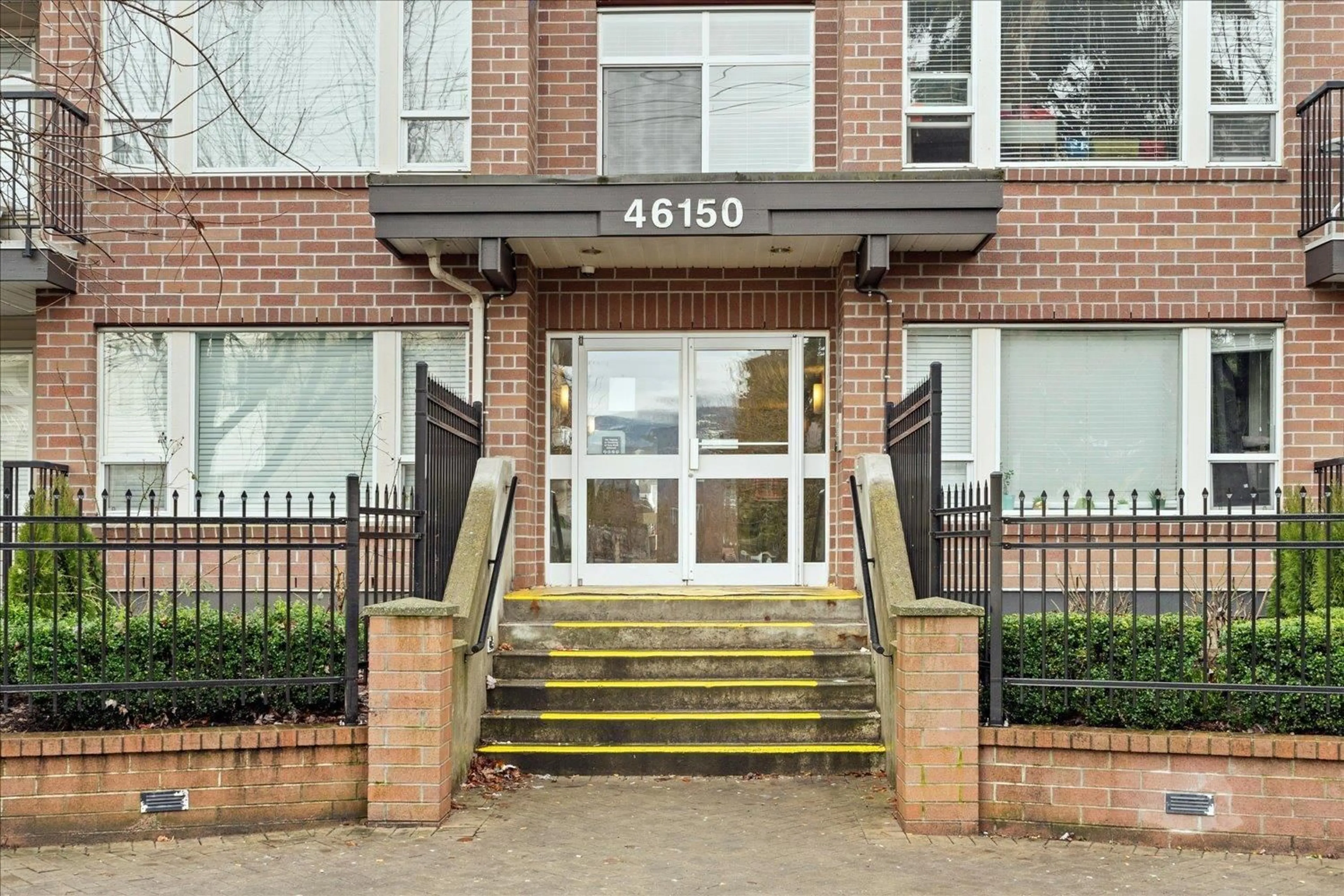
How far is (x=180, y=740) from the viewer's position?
6.15 metres

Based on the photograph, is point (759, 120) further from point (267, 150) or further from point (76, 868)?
point (76, 868)

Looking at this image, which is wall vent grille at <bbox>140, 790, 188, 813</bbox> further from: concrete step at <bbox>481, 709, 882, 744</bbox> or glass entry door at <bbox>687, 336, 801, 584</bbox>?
glass entry door at <bbox>687, 336, 801, 584</bbox>

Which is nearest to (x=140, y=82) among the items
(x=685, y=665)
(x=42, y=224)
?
(x=42, y=224)

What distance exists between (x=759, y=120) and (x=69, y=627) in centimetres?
653

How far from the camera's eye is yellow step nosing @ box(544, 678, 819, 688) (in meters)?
7.68

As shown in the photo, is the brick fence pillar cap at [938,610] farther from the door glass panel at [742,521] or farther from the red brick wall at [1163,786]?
the door glass panel at [742,521]

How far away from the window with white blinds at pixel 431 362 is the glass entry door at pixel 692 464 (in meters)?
0.79

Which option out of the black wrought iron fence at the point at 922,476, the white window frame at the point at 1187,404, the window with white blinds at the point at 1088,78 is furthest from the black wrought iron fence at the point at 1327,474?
the black wrought iron fence at the point at 922,476

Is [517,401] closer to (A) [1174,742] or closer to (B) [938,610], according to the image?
(B) [938,610]

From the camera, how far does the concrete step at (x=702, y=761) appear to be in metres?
7.25

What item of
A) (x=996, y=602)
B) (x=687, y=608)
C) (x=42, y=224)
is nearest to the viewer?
(x=996, y=602)

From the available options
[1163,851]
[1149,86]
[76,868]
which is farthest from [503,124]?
[1163,851]

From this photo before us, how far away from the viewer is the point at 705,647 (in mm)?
8203

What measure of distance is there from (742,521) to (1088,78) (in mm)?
4638
